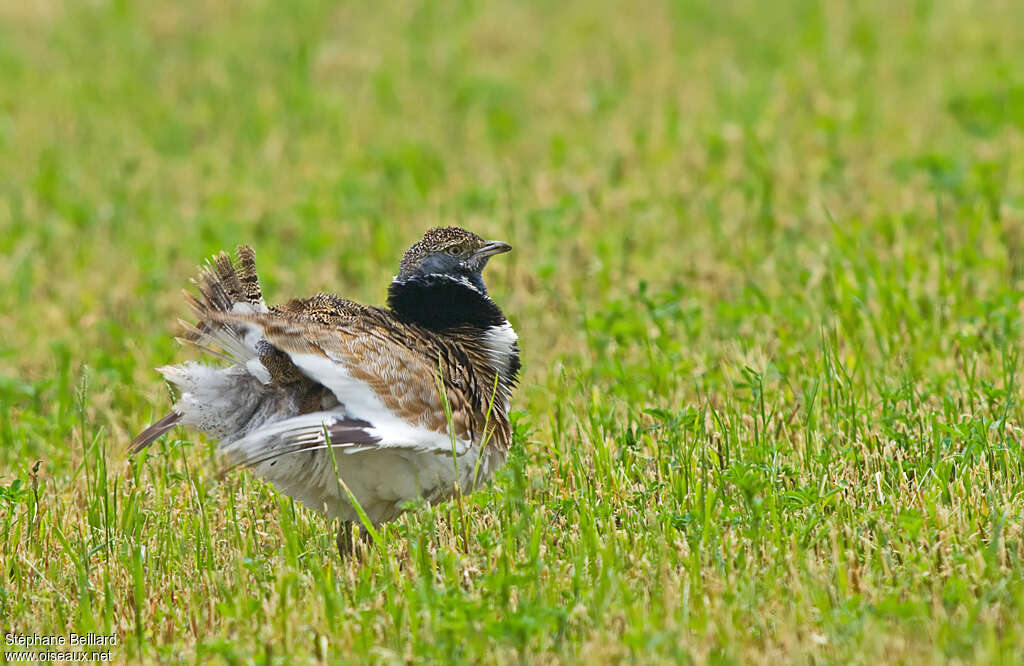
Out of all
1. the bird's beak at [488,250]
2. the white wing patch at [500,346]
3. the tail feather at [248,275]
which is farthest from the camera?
the bird's beak at [488,250]

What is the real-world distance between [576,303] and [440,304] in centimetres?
286

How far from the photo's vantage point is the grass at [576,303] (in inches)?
173

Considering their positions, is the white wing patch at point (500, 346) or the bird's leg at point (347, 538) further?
the white wing patch at point (500, 346)

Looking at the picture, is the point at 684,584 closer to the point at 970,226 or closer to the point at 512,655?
the point at 512,655

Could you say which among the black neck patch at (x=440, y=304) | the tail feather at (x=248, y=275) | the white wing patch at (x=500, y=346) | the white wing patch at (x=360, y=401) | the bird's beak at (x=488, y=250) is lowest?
the white wing patch at (x=360, y=401)

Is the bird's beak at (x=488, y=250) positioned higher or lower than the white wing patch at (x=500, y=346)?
higher

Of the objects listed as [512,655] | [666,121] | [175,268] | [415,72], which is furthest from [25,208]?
[512,655]

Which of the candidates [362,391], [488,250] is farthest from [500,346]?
[362,391]

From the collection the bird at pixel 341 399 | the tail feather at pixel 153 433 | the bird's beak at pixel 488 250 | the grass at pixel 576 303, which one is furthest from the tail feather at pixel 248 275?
the bird's beak at pixel 488 250

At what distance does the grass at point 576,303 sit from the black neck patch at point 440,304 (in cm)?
50

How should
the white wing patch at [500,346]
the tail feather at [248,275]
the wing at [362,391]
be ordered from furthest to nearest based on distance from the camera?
the white wing patch at [500,346]
the tail feather at [248,275]
the wing at [362,391]

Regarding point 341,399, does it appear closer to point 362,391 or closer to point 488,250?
point 362,391

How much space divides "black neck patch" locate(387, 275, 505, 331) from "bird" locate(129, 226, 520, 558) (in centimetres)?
2

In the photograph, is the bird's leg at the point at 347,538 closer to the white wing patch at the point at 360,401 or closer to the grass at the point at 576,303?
the grass at the point at 576,303
